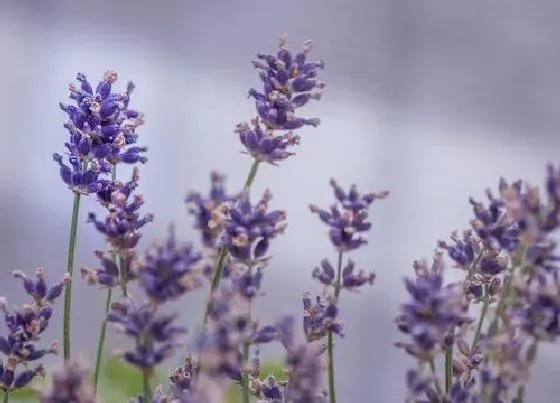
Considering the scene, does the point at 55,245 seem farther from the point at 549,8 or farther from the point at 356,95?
the point at 549,8

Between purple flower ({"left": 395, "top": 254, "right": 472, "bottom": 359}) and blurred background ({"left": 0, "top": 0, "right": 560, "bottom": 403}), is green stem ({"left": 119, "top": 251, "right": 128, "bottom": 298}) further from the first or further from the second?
blurred background ({"left": 0, "top": 0, "right": 560, "bottom": 403})

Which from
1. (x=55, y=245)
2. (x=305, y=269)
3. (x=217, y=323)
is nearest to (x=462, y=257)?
(x=217, y=323)

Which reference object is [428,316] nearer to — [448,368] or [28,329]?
[448,368]

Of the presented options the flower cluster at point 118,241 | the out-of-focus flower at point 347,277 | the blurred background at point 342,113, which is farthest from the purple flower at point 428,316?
the blurred background at point 342,113

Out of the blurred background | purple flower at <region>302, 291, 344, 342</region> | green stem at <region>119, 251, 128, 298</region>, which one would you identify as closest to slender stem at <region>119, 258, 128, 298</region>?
green stem at <region>119, 251, 128, 298</region>

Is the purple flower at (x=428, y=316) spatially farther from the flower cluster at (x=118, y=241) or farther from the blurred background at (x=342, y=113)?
the blurred background at (x=342, y=113)

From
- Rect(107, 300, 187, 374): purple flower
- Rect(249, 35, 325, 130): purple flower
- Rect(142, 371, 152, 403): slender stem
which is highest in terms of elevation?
Rect(249, 35, 325, 130): purple flower
